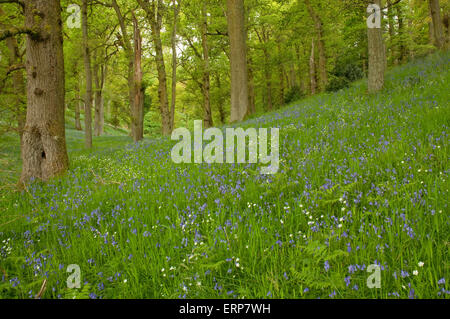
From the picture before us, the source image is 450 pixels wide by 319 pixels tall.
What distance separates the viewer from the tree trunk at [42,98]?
21.2 feet

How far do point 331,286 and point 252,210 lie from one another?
1.58 m

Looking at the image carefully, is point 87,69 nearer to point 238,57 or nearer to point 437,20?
point 238,57

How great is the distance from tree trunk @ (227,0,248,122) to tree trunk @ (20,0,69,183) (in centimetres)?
954

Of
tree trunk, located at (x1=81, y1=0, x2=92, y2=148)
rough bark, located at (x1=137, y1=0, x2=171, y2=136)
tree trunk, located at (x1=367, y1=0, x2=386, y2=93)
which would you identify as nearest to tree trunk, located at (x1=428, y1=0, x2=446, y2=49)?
tree trunk, located at (x1=367, y1=0, x2=386, y2=93)

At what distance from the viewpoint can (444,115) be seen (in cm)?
505

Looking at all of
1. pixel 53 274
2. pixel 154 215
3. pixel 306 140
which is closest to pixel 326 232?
pixel 154 215

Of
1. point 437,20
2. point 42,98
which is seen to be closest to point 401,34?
point 437,20

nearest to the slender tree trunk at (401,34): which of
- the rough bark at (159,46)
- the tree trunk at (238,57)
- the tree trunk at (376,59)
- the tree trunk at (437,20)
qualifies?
the tree trunk at (437,20)

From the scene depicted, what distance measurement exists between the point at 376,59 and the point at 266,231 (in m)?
10.0

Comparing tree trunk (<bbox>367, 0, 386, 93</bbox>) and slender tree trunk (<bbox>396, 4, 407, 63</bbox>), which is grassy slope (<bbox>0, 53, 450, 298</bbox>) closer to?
tree trunk (<bbox>367, 0, 386, 93</bbox>)

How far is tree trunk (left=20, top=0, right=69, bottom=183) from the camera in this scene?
255 inches

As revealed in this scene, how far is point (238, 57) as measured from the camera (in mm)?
14766

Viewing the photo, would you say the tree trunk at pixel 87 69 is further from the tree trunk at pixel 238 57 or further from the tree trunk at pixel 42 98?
the tree trunk at pixel 42 98

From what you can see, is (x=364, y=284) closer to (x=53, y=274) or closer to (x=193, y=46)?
(x=53, y=274)
